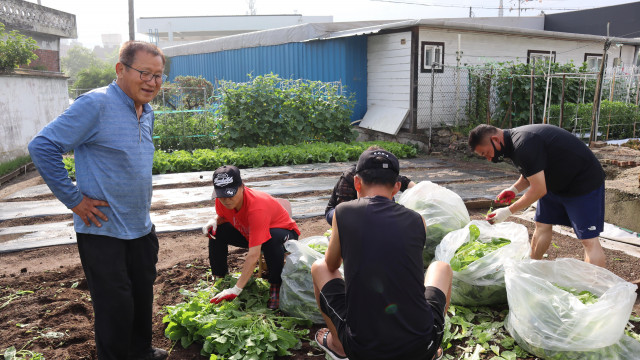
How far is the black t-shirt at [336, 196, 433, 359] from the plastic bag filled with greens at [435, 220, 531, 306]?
1209 mm

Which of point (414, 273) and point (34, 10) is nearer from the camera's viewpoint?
point (414, 273)

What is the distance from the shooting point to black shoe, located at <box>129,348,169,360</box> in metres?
2.82

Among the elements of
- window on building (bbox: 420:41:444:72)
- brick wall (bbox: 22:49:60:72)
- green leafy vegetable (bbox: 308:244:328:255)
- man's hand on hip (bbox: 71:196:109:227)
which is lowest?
green leafy vegetable (bbox: 308:244:328:255)

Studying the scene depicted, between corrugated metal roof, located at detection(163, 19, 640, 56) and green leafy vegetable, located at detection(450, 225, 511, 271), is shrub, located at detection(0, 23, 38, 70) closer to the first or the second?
corrugated metal roof, located at detection(163, 19, 640, 56)

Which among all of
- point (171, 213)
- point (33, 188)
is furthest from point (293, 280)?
point (33, 188)

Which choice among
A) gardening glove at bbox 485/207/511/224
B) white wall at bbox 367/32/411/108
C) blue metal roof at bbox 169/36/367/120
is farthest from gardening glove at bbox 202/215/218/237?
blue metal roof at bbox 169/36/367/120

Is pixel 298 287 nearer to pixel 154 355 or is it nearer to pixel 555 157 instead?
pixel 154 355

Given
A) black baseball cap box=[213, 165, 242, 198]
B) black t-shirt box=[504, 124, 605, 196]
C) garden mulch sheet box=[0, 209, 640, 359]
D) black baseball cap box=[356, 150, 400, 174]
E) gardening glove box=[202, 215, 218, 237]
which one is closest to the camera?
black baseball cap box=[356, 150, 400, 174]

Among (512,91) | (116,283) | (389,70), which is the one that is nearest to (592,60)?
(512,91)

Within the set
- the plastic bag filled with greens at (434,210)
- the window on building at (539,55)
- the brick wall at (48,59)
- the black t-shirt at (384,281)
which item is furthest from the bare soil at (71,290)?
the brick wall at (48,59)

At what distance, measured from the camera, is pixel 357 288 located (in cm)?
214

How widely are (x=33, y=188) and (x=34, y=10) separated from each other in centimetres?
1278

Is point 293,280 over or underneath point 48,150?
underneath

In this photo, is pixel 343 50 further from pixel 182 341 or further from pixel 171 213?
pixel 182 341
